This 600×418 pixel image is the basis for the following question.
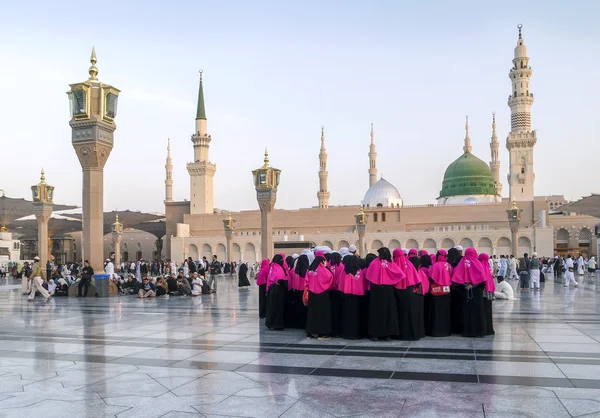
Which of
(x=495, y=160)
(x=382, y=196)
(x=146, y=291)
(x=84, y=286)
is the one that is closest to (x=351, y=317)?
(x=146, y=291)

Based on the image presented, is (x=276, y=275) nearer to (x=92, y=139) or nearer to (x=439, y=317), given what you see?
(x=439, y=317)

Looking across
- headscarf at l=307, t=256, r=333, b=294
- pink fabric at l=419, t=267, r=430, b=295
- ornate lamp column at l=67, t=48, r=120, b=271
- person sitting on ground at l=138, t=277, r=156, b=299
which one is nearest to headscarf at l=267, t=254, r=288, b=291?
headscarf at l=307, t=256, r=333, b=294

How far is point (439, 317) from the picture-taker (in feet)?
21.6

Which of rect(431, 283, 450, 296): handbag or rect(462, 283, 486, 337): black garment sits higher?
rect(431, 283, 450, 296): handbag

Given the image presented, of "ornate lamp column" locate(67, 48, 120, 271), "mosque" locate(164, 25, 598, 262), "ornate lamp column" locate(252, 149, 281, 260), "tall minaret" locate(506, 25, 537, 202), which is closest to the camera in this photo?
"ornate lamp column" locate(67, 48, 120, 271)

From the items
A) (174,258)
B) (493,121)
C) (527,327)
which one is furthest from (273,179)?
(493,121)

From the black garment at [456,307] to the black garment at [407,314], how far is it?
25.1 inches

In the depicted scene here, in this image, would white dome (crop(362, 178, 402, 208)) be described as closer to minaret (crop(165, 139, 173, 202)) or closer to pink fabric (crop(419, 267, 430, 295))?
minaret (crop(165, 139, 173, 202))

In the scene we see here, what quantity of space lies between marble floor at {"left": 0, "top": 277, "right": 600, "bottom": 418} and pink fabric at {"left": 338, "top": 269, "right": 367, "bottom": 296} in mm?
570

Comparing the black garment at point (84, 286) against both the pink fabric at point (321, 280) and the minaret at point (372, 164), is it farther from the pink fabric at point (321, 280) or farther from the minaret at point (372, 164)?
the minaret at point (372, 164)

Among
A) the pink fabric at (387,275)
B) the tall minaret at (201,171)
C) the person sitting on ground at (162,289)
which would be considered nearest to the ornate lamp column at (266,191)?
the person sitting on ground at (162,289)

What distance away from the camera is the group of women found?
20.6ft

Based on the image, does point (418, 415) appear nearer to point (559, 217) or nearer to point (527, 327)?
point (527, 327)

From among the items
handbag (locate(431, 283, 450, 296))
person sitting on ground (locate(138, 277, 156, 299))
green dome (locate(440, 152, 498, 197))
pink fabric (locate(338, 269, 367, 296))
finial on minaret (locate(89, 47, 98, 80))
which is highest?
green dome (locate(440, 152, 498, 197))
